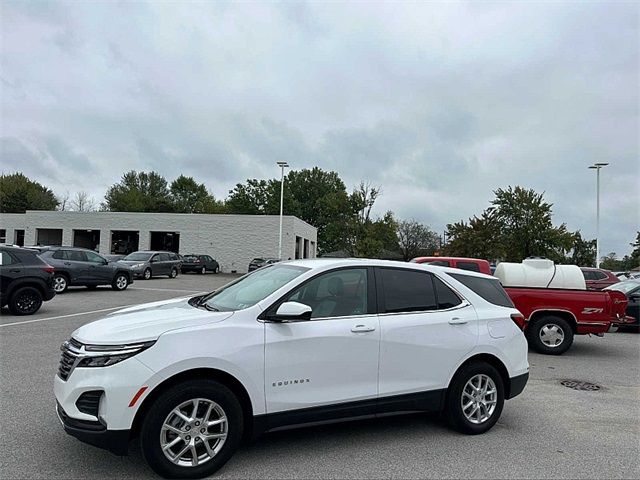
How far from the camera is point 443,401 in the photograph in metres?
4.80

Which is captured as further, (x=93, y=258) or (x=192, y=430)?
(x=93, y=258)

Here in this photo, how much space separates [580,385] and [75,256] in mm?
18006

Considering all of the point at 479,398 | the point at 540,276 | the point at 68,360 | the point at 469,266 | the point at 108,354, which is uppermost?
the point at 469,266

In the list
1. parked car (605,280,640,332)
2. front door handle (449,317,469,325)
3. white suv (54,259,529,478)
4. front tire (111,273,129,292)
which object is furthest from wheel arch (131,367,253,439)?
front tire (111,273,129,292)

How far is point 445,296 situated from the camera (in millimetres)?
5047

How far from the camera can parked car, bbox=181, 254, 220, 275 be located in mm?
38312

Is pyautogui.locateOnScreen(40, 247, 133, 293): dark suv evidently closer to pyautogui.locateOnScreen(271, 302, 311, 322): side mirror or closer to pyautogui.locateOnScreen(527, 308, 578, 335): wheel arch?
pyautogui.locateOnScreen(527, 308, 578, 335): wheel arch

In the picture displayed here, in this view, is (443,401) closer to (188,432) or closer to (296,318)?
(296,318)

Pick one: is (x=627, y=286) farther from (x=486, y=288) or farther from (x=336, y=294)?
(x=336, y=294)

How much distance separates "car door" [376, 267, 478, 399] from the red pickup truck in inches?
200

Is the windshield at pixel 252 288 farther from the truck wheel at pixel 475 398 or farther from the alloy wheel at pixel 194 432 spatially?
the truck wheel at pixel 475 398

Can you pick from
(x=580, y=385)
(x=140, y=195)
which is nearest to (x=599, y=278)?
(x=580, y=385)

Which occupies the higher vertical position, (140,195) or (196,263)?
(140,195)

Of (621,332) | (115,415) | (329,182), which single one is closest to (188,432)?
(115,415)
